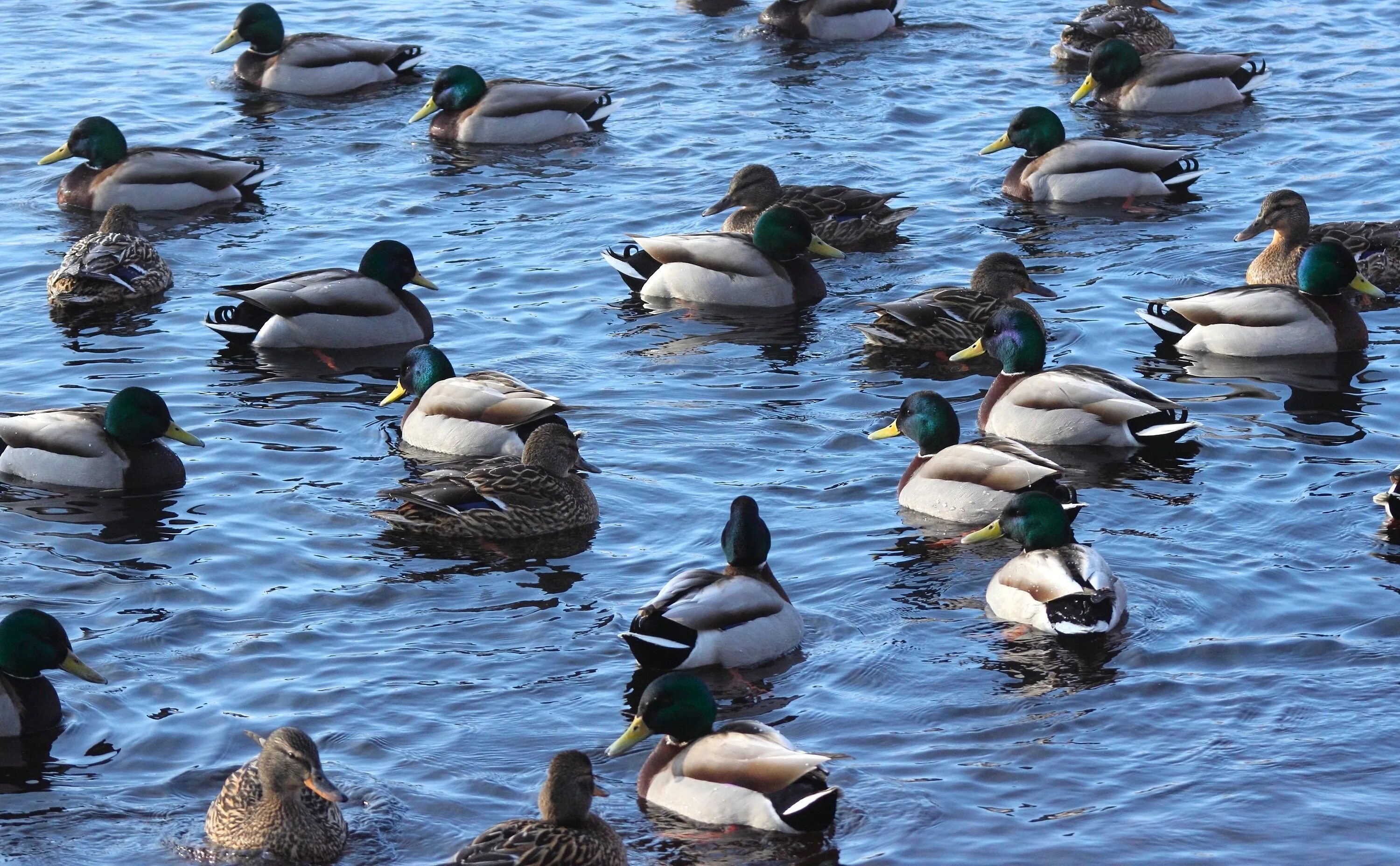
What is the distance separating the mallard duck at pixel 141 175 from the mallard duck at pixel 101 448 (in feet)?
19.0

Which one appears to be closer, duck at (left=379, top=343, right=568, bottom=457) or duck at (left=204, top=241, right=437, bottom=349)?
duck at (left=379, top=343, right=568, bottom=457)

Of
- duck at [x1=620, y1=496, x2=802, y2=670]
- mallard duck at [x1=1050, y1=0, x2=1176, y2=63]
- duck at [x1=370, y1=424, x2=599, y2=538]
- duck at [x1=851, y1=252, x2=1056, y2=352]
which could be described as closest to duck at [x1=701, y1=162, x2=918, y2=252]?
duck at [x1=851, y1=252, x2=1056, y2=352]

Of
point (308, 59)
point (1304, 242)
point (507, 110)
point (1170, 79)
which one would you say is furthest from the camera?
point (308, 59)

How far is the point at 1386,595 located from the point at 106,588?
644 cm

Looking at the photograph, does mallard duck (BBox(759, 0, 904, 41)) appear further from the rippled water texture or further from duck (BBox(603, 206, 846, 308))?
duck (BBox(603, 206, 846, 308))

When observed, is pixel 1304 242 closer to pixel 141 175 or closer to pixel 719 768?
pixel 719 768

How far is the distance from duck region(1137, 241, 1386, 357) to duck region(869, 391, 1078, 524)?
2776 mm

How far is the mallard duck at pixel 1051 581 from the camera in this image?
932 cm

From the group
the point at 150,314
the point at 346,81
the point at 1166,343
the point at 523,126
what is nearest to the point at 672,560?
the point at 1166,343

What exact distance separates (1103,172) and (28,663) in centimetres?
1089

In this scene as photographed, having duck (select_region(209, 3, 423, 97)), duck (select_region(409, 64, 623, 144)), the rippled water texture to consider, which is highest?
duck (select_region(209, 3, 423, 97))

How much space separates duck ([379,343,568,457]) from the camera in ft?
38.9

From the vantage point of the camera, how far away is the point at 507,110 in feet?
62.1

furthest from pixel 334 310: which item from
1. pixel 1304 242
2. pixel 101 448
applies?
pixel 1304 242
